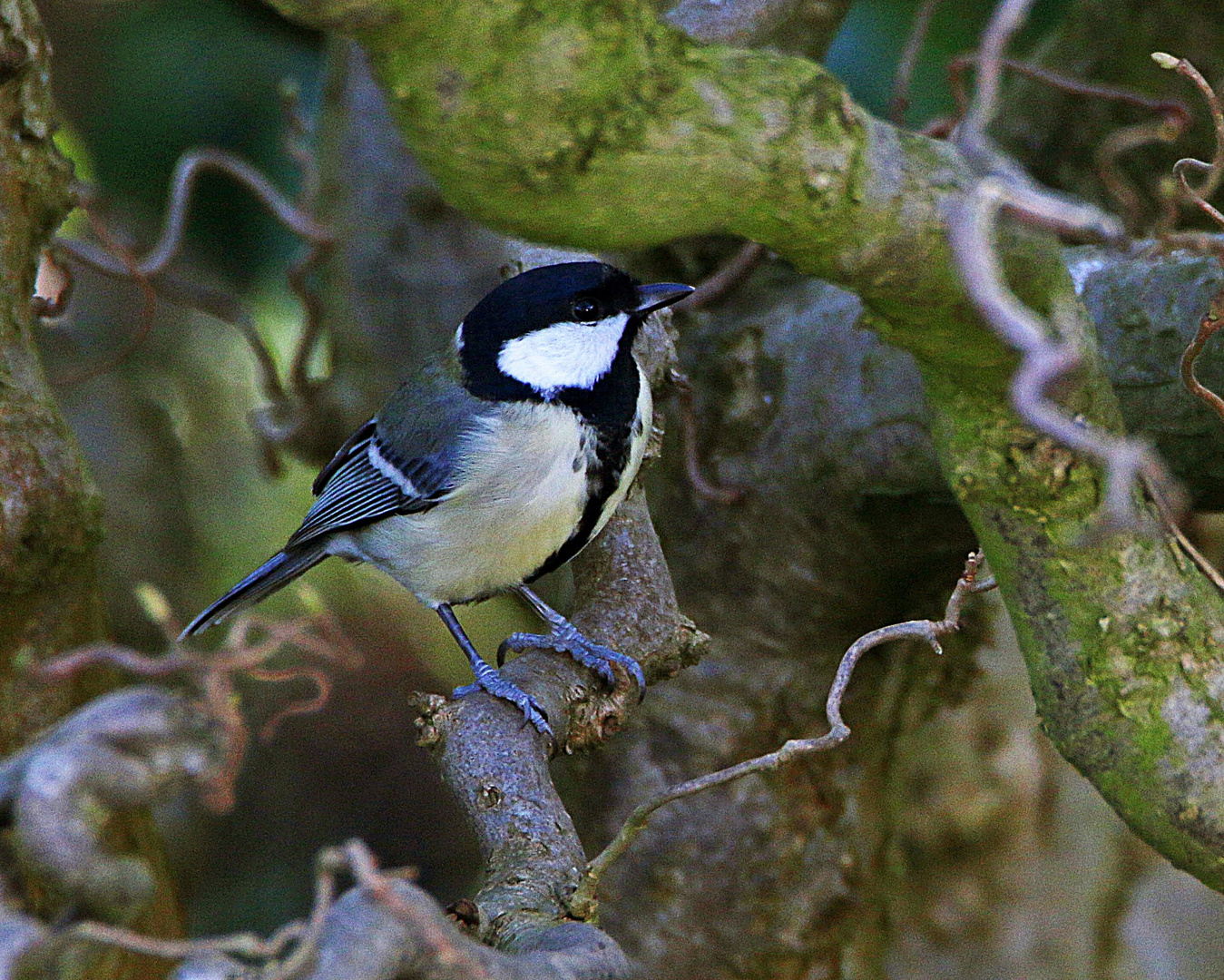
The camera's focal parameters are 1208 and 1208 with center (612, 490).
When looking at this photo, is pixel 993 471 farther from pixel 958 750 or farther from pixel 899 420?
pixel 958 750

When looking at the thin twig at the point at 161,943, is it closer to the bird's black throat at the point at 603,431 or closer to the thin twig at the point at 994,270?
the thin twig at the point at 994,270

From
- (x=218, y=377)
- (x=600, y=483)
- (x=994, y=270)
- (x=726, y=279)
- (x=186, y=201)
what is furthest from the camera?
(x=218, y=377)

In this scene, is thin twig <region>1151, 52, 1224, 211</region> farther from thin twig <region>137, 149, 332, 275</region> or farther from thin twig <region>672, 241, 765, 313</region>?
thin twig <region>137, 149, 332, 275</region>

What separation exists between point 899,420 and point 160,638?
2.28 metres

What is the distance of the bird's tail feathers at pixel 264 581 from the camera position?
222cm

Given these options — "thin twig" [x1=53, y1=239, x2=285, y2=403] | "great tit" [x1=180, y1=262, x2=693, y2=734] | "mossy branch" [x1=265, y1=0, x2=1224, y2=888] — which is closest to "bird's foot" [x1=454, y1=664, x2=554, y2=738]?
Result: "great tit" [x1=180, y1=262, x2=693, y2=734]

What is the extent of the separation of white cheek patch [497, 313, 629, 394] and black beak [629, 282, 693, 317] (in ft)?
0.09

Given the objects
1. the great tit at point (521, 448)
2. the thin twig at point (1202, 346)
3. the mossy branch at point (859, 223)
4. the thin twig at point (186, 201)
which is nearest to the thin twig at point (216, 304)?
the thin twig at point (186, 201)

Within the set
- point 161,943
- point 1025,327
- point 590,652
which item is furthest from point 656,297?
point 161,943

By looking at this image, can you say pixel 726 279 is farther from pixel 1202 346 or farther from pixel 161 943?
pixel 161 943

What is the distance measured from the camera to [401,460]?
6.81 ft

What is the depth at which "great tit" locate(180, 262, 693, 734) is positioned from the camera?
185cm

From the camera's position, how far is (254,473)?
4.17 meters

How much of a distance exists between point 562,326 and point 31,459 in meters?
0.80
